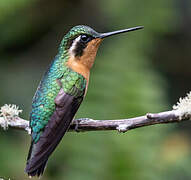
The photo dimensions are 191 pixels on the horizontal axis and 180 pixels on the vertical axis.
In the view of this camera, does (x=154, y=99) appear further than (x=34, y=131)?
Yes

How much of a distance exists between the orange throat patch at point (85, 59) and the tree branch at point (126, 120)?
672mm

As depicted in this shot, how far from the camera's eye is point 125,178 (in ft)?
14.9

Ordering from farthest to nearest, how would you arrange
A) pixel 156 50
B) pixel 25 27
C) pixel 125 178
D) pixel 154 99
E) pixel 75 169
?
pixel 156 50 < pixel 25 27 < pixel 154 99 < pixel 75 169 < pixel 125 178

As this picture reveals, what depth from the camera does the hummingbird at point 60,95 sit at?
4.10 m

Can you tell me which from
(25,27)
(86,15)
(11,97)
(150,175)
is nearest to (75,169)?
(150,175)

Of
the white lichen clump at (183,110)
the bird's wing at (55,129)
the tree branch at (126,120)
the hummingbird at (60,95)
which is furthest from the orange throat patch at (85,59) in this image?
the white lichen clump at (183,110)

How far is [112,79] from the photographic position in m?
5.36

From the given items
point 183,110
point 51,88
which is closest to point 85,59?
point 51,88

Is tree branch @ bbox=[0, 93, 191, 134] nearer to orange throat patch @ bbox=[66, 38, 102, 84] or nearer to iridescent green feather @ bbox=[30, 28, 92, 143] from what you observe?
iridescent green feather @ bbox=[30, 28, 92, 143]

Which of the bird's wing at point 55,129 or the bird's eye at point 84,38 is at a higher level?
the bird's eye at point 84,38

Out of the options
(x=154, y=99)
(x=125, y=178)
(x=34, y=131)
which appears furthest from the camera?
(x=154, y=99)

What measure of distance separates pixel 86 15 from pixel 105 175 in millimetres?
3022

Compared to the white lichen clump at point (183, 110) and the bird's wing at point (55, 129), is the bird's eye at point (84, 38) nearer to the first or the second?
the bird's wing at point (55, 129)

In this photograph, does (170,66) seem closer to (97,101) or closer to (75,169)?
(97,101)
